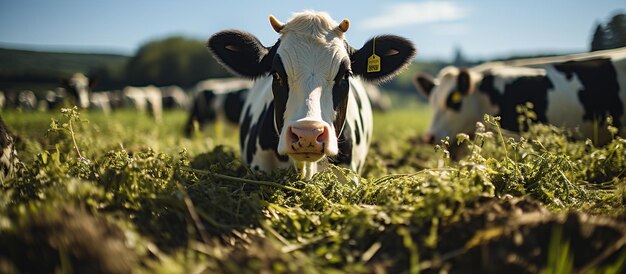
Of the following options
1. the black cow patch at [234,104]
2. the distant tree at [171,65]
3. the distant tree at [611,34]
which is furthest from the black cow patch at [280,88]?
the distant tree at [171,65]

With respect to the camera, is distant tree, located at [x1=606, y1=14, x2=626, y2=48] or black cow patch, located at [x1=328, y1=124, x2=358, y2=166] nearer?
black cow patch, located at [x1=328, y1=124, x2=358, y2=166]

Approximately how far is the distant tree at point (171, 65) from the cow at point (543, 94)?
6245 cm

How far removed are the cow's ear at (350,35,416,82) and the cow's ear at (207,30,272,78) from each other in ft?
2.66

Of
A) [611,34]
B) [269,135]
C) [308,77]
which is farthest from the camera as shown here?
[611,34]

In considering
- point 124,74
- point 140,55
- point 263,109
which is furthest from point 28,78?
point 263,109

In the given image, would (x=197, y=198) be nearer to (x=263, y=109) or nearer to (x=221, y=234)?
(x=221, y=234)

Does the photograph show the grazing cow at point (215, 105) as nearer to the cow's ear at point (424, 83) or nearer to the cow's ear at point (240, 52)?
the cow's ear at point (424, 83)

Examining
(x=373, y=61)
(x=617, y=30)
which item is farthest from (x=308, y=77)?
(x=617, y=30)

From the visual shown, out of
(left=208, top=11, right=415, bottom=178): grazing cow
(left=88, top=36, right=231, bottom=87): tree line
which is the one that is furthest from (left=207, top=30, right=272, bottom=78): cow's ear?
(left=88, top=36, right=231, bottom=87): tree line

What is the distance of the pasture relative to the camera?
1.79 metres

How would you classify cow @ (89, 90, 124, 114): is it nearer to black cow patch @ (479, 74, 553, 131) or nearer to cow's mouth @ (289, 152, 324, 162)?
black cow patch @ (479, 74, 553, 131)

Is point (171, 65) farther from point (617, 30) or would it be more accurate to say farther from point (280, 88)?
point (280, 88)

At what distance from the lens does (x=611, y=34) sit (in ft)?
21.7

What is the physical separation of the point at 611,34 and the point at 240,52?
623 cm
